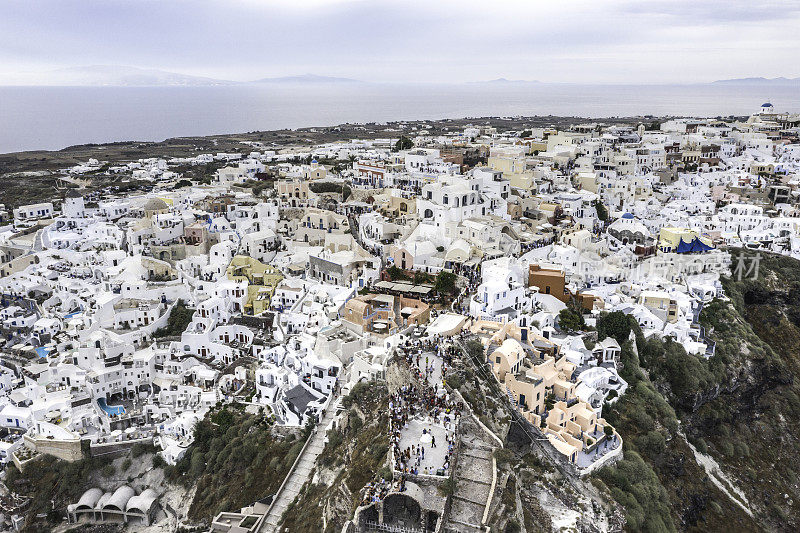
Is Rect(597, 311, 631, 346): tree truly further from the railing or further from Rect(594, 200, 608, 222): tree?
the railing

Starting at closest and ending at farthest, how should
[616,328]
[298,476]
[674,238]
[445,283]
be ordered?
[298,476], [616,328], [445,283], [674,238]

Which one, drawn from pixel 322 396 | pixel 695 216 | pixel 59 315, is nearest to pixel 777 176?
pixel 695 216

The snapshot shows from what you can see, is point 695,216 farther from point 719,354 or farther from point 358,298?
point 358,298

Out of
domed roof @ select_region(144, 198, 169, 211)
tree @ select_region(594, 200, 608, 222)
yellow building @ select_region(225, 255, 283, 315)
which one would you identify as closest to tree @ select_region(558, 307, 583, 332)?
yellow building @ select_region(225, 255, 283, 315)

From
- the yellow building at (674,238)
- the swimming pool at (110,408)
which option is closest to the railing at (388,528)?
the swimming pool at (110,408)

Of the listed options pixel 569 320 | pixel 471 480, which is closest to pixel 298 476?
pixel 471 480

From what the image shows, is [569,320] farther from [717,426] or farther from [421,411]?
[421,411]

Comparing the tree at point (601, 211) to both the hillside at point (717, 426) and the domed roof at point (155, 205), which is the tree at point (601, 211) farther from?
the domed roof at point (155, 205)
